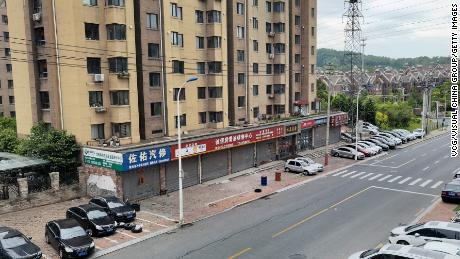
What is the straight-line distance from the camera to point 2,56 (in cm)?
6606

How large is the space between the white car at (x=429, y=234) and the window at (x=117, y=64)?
24.9 meters

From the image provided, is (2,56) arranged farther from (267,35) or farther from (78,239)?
(78,239)

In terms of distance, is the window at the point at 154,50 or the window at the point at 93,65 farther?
the window at the point at 154,50

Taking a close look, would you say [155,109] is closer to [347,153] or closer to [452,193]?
[347,153]

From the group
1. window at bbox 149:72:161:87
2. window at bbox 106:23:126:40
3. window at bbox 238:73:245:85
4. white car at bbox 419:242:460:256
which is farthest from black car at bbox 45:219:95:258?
window at bbox 238:73:245:85

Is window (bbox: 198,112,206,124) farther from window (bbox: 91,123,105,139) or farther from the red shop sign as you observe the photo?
window (bbox: 91,123,105,139)

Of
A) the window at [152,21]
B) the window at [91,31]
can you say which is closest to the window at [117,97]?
the window at [91,31]

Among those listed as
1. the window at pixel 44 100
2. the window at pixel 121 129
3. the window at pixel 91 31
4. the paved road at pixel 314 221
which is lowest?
the paved road at pixel 314 221

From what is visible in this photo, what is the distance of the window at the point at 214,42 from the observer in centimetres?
4300

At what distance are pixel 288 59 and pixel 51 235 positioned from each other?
41.0 meters

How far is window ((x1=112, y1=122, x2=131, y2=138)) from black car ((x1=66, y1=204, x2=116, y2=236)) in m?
10.8

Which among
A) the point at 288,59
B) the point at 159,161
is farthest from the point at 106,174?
the point at 288,59

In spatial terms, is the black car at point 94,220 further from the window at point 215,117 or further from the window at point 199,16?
the window at point 199,16

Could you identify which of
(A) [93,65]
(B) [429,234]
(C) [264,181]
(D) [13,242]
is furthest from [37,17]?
(B) [429,234]
